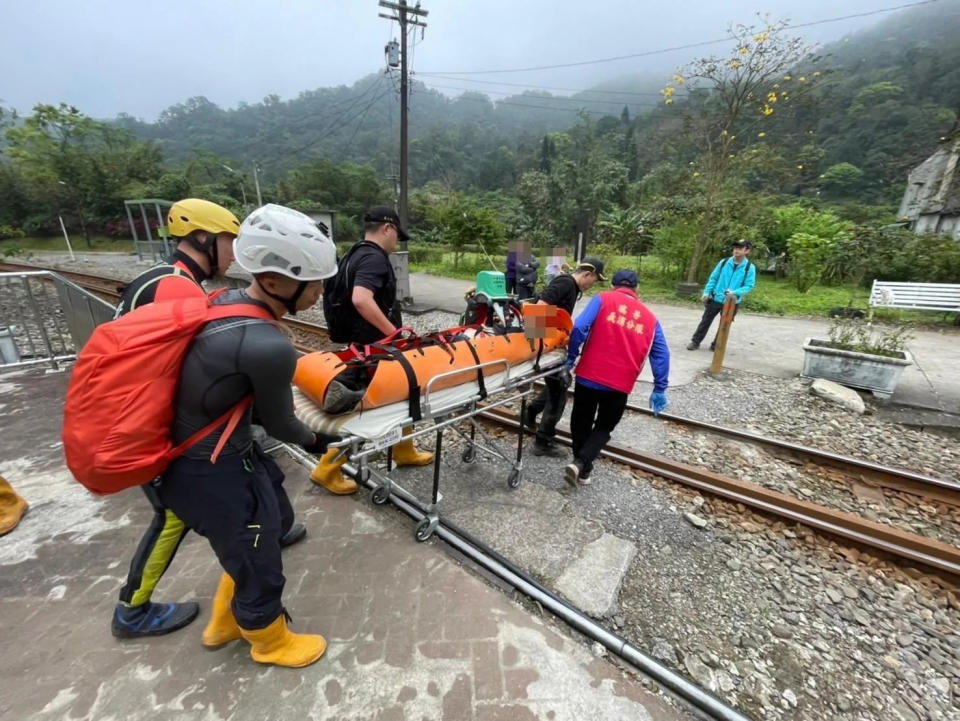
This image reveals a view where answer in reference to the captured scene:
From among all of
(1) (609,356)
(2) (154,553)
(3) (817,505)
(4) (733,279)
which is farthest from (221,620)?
(4) (733,279)

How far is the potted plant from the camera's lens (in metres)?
5.75

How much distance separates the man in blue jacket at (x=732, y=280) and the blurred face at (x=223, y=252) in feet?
22.8

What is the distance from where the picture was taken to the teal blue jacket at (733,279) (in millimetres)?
7234

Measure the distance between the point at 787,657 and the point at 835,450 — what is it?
3.17 m

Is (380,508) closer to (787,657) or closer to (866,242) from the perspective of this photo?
(787,657)

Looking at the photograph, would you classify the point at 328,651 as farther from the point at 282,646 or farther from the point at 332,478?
the point at 332,478

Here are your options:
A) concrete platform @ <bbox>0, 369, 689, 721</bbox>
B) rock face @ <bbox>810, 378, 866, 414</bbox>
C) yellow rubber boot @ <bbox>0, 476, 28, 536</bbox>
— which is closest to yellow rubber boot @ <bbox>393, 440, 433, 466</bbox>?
concrete platform @ <bbox>0, 369, 689, 721</bbox>

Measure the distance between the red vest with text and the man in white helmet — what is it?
92.5 inches

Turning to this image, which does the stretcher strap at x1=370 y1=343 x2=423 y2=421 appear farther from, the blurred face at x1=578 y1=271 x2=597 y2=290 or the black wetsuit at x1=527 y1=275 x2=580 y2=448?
the blurred face at x1=578 y1=271 x2=597 y2=290

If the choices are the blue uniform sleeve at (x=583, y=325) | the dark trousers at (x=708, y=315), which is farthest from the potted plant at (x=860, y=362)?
the blue uniform sleeve at (x=583, y=325)

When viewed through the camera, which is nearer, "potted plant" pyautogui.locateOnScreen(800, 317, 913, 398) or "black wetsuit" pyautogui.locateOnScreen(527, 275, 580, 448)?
"black wetsuit" pyautogui.locateOnScreen(527, 275, 580, 448)

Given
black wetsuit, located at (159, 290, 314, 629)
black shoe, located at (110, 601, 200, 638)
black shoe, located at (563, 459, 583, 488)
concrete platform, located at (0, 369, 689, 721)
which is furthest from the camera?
black shoe, located at (563, 459, 583, 488)

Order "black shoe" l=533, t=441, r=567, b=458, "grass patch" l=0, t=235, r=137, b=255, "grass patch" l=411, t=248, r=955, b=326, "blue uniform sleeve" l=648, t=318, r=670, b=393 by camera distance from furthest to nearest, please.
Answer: "grass patch" l=0, t=235, r=137, b=255, "grass patch" l=411, t=248, r=955, b=326, "black shoe" l=533, t=441, r=567, b=458, "blue uniform sleeve" l=648, t=318, r=670, b=393

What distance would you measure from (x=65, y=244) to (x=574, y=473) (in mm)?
44339
